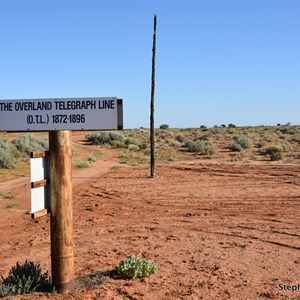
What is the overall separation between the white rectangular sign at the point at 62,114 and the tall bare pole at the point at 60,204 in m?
0.16

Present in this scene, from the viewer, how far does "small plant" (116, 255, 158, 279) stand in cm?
598

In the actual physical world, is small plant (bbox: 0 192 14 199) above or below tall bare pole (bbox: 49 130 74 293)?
below

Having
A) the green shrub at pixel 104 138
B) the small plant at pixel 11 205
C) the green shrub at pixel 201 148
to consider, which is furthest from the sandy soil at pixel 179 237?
the green shrub at pixel 104 138

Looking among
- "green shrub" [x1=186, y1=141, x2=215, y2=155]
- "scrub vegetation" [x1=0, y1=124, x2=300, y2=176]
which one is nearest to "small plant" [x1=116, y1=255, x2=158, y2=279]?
"scrub vegetation" [x1=0, y1=124, x2=300, y2=176]

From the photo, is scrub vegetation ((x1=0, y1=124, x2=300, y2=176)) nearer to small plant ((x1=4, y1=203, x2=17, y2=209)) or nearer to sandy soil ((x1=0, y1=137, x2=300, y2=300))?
small plant ((x1=4, y1=203, x2=17, y2=209))

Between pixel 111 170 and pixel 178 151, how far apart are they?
1419 cm

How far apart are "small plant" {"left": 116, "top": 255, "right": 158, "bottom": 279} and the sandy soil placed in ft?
0.33

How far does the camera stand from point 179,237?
8375 millimetres

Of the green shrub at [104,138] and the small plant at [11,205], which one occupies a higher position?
the green shrub at [104,138]

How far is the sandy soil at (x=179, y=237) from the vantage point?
5.78 m

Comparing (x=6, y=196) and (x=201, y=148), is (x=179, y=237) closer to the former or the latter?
(x=6, y=196)

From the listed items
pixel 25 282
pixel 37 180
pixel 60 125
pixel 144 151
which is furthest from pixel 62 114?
pixel 144 151

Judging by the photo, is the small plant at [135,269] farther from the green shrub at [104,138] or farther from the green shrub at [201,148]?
the green shrub at [104,138]

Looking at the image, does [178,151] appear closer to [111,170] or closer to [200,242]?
[111,170]
